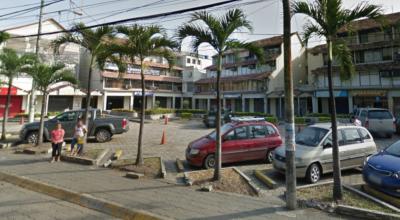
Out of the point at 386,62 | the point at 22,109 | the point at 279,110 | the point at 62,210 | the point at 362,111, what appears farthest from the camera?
the point at 279,110

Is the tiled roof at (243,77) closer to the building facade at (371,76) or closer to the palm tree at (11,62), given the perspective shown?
the building facade at (371,76)

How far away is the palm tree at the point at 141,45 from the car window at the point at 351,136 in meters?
6.47

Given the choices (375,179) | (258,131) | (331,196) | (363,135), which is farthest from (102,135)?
(375,179)

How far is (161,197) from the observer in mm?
5906

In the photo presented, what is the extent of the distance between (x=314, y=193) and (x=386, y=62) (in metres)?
29.9

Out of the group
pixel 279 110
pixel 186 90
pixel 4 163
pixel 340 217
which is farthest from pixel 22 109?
pixel 340 217

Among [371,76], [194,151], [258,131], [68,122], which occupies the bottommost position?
[194,151]

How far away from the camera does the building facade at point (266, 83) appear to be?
3597cm

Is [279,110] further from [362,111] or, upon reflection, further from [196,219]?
[196,219]

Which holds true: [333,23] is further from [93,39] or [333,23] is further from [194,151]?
[93,39]

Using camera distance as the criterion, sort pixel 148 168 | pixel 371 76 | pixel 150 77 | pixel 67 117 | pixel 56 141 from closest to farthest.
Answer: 1. pixel 148 168
2. pixel 56 141
3. pixel 67 117
4. pixel 371 76
5. pixel 150 77

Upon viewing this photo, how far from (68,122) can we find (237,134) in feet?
32.4

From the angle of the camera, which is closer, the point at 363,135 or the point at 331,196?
the point at 331,196

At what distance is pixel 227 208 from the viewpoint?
5.22 metres
